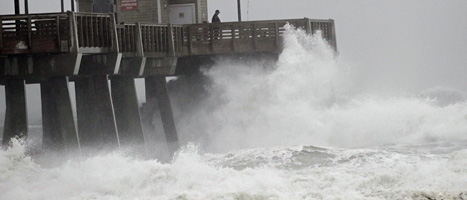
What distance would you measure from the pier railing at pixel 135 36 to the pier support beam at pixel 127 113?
3.31ft

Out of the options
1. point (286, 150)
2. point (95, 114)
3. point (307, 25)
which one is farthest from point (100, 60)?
point (307, 25)

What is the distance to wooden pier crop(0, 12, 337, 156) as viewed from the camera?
2519 cm

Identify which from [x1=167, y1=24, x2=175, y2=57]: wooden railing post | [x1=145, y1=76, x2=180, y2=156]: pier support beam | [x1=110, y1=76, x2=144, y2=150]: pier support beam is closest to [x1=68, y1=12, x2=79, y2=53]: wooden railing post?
[x1=110, y1=76, x2=144, y2=150]: pier support beam

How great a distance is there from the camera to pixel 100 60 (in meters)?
27.8

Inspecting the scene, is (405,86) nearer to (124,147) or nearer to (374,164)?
(124,147)

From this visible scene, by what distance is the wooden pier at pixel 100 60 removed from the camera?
25.2m

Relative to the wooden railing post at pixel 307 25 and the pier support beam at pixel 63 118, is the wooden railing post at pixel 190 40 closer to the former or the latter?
the wooden railing post at pixel 307 25

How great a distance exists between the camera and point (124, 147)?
98.4 ft

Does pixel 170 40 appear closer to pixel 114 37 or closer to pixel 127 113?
pixel 127 113

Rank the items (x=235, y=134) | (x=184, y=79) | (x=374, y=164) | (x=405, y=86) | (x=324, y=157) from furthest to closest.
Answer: (x=405, y=86) < (x=184, y=79) < (x=235, y=134) < (x=324, y=157) < (x=374, y=164)

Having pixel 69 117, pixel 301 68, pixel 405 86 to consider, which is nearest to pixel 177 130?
pixel 301 68

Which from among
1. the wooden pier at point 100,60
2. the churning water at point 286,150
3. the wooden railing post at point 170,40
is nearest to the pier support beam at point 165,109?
the wooden pier at point 100,60

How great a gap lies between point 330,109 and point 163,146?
6.41 meters

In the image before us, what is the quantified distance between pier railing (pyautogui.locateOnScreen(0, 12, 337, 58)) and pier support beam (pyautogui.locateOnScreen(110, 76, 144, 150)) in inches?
39.7
